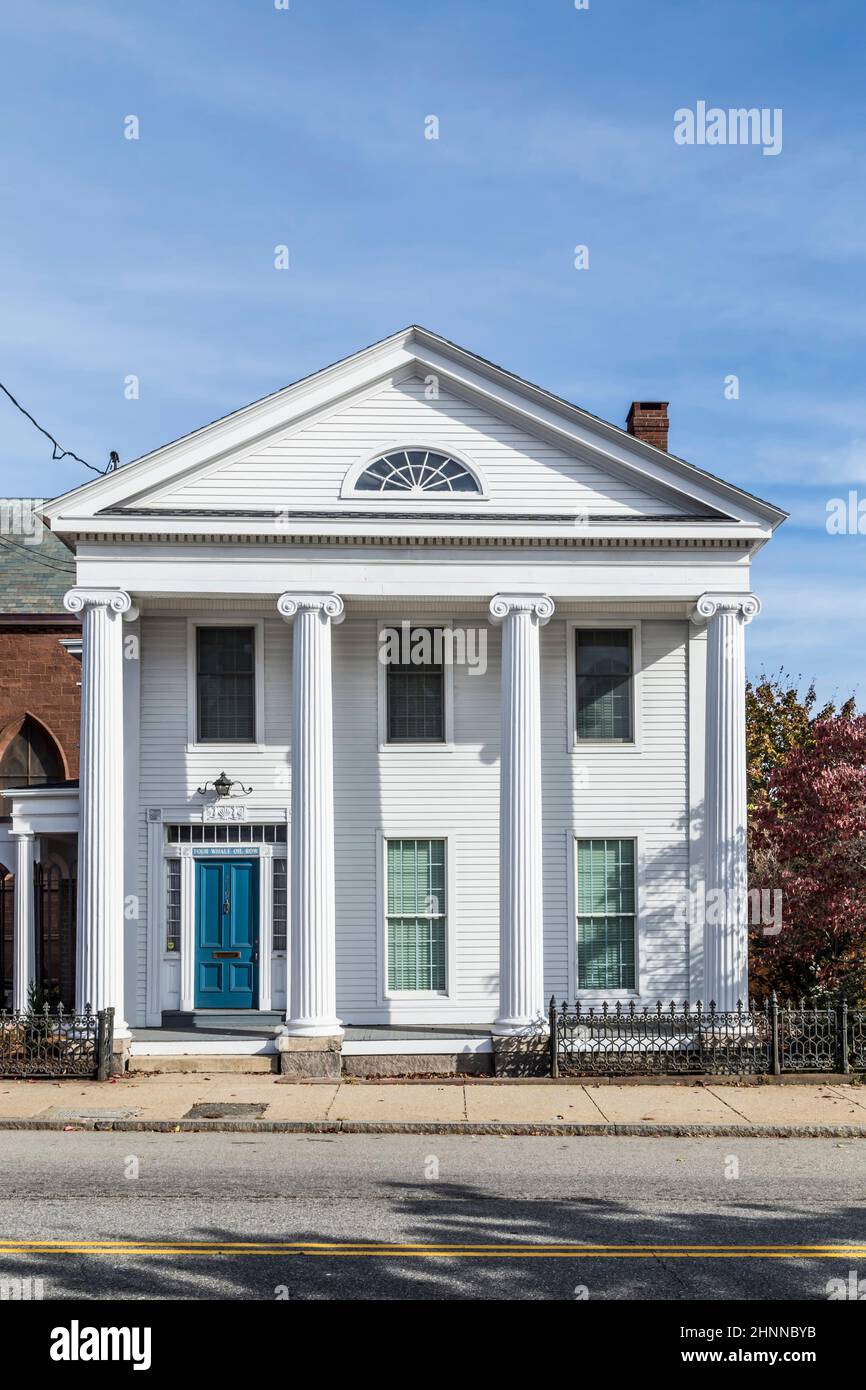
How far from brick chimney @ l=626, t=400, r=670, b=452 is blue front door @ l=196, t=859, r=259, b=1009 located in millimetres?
9614

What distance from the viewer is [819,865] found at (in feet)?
68.1

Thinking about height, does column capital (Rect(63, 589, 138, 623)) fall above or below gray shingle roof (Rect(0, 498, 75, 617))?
below

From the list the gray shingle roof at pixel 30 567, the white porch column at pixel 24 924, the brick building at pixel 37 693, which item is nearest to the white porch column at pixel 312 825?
the white porch column at pixel 24 924

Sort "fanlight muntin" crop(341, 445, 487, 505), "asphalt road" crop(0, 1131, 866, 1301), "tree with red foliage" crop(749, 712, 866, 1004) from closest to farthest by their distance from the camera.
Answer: "asphalt road" crop(0, 1131, 866, 1301) → "fanlight muntin" crop(341, 445, 487, 505) → "tree with red foliage" crop(749, 712, 866, 1004)

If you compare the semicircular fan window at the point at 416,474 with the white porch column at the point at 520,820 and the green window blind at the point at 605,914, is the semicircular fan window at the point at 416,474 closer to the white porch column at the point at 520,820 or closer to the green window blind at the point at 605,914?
the white porch column at the point at 520,820

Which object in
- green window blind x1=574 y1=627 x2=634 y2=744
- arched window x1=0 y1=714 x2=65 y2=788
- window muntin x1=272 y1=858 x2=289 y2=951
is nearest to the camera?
window muntin x1=272 y1=858 x2=289 y2=951

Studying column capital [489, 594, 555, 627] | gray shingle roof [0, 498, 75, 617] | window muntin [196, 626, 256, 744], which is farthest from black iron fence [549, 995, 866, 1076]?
gray shingle roof [0, 498, 75, 617]

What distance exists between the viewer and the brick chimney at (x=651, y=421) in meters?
23.1

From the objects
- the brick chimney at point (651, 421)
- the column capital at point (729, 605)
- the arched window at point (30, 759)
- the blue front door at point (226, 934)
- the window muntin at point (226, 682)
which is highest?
the brick chimney at point (651, 421)

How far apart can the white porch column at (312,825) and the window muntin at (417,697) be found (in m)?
1.78

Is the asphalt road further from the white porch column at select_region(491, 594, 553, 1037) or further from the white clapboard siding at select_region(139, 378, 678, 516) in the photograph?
the white clapboard siding at select_region(139, 378, 678, 516)

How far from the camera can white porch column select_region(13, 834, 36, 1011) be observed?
66.8 feet
